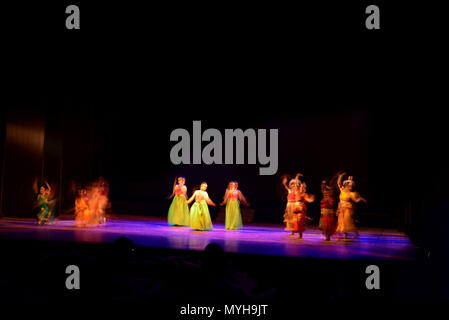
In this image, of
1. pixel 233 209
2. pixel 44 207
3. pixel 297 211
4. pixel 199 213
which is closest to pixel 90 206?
pixel 44 207

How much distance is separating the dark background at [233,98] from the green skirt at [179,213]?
1926 millimetres

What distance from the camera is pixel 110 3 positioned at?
7438 mm

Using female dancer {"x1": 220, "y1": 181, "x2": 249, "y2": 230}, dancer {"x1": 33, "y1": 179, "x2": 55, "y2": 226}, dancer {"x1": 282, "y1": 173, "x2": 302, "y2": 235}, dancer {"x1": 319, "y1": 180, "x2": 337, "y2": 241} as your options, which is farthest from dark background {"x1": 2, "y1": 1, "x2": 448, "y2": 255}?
dancer {"x1": 33, "y1": 179, "x2": 55, "y2": 226}

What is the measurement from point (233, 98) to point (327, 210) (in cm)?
513

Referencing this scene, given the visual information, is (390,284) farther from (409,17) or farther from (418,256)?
(409,17)

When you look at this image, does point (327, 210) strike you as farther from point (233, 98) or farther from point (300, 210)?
point (233, 98)

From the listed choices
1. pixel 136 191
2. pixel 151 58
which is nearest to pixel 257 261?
pixel 151 58

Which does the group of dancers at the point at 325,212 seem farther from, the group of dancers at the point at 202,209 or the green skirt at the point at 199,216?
the green skirt at the point at 199,216

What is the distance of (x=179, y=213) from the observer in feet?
34.0

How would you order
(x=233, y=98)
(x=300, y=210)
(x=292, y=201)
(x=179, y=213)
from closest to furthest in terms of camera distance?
(x=300, y=210) < (x=292, y=201) < (x=179, y=213) < (x=233, y=98)

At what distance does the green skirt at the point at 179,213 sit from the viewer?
1028 centimetres

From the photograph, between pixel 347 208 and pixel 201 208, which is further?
pixel 201 208

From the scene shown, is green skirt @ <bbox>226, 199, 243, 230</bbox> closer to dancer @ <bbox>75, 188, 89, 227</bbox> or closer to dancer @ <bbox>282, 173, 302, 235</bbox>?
dancer @ <bbox>282, 173, 302, 235</bbox>
